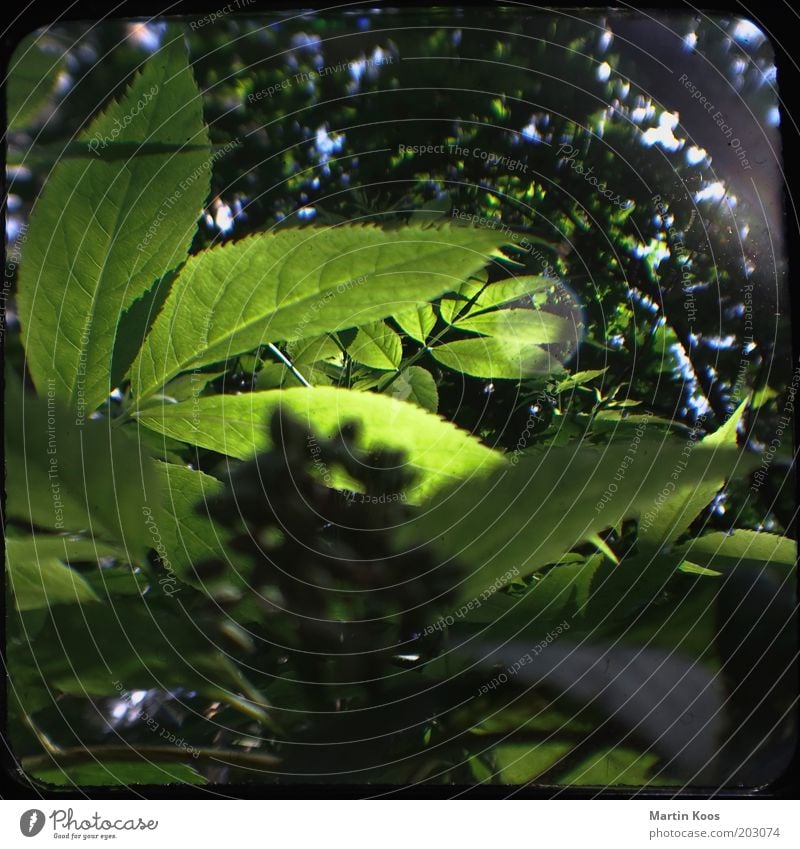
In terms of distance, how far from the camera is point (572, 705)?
0.28 meters

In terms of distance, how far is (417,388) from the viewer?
27 cm

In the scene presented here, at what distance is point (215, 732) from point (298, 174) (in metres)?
0.25

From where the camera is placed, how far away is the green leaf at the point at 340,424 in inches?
9.4

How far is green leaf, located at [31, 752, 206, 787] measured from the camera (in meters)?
0.29

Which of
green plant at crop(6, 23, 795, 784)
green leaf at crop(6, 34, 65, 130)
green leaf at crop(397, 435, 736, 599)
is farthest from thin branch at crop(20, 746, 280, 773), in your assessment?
green leaf at crop(6, 34, 65, 130)

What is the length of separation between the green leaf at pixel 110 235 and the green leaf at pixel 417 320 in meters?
0.09

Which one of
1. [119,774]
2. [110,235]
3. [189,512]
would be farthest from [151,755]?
[110,235]

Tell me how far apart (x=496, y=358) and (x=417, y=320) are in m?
0.04

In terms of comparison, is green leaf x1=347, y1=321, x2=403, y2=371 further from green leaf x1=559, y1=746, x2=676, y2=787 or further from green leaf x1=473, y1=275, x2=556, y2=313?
green leaf x1=559, y1=746, x2=676, y2=787

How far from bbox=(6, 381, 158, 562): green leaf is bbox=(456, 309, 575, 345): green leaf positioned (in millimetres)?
148

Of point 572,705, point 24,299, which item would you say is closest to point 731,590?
point 572,705

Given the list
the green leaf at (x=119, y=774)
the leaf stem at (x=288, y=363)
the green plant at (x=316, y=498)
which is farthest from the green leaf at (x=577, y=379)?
the green leaf at (x=119, y=774)

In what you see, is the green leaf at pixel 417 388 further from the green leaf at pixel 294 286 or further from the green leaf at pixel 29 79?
the green leaf at pixel 29 79

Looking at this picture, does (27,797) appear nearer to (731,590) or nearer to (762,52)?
(731,590)
